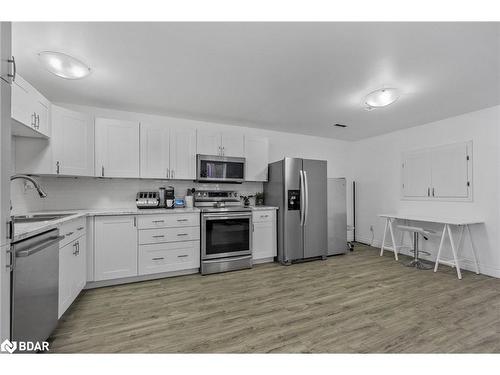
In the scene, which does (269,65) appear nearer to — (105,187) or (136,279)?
(105,187)

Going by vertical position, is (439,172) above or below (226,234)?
above

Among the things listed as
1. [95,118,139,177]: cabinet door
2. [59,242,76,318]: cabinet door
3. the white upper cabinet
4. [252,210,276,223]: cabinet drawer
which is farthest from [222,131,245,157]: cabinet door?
[59,242,76,318]: cabinet door

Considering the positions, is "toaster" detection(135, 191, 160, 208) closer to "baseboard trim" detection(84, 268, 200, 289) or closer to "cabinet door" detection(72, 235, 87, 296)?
"cabinet door" detection(72, 235, 87, 296)

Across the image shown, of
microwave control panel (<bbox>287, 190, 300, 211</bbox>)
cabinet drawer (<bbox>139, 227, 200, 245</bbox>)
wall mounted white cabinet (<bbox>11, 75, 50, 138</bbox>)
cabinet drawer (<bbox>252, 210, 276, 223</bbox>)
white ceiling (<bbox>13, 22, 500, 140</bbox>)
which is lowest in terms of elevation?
cabinet drawer (<bbox>139, 227, 200, 245</bbox>)

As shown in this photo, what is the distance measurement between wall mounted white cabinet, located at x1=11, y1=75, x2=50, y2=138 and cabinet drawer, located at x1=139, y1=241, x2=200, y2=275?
170 centimetres

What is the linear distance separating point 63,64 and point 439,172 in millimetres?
5205

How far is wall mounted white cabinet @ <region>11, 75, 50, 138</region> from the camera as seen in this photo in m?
2.03

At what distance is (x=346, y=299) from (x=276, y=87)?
2516 millimetres

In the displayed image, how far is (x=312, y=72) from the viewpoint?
→ 2.34 meters

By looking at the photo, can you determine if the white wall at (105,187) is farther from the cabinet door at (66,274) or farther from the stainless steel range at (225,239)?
the cabinet door at (66,274)

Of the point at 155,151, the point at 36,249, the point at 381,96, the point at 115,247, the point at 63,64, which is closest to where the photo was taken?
the point at 36,249

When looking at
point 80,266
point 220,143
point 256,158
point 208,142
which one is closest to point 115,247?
point 80,266

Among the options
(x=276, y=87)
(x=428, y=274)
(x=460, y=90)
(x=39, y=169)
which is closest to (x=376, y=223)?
(x=428, y=274)

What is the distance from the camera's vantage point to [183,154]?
356cm
